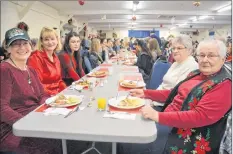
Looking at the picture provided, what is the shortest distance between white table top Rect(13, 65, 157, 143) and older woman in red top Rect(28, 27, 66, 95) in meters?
0.89

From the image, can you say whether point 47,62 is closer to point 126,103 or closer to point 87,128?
point 126,103

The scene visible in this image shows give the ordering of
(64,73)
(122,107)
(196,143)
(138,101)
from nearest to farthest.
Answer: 1. (196,143)
2. (122,107)
3. (138,101)
4. (64,73)

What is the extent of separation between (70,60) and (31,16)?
4899 millimetres

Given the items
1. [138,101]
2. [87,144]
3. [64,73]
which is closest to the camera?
[138,101]

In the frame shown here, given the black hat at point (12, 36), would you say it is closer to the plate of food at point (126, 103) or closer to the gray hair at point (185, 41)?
the plate of food at point (126, 103)

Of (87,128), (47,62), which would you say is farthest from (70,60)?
(87,128)

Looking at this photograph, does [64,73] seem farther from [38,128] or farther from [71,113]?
[38,128]

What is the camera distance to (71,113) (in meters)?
1.33

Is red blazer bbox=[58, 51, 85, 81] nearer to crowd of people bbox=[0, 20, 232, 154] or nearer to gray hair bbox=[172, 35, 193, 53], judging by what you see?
crowd of people bbox=[0, 20, 232, 154]

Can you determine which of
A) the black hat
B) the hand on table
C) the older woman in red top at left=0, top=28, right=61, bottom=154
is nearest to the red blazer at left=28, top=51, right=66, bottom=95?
the older woman in red top at left=0, top=28, right=61, bottom=154

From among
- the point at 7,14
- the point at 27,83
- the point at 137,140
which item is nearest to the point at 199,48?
the point at 137,140

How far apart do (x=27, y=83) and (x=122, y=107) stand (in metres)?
0.71

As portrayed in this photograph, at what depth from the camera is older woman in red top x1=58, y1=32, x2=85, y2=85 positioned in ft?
9.39

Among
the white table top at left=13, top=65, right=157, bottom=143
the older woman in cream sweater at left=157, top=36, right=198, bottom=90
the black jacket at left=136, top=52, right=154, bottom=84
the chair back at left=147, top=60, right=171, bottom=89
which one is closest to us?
the white table top at left=13, top=65, right=157, bottom=143
